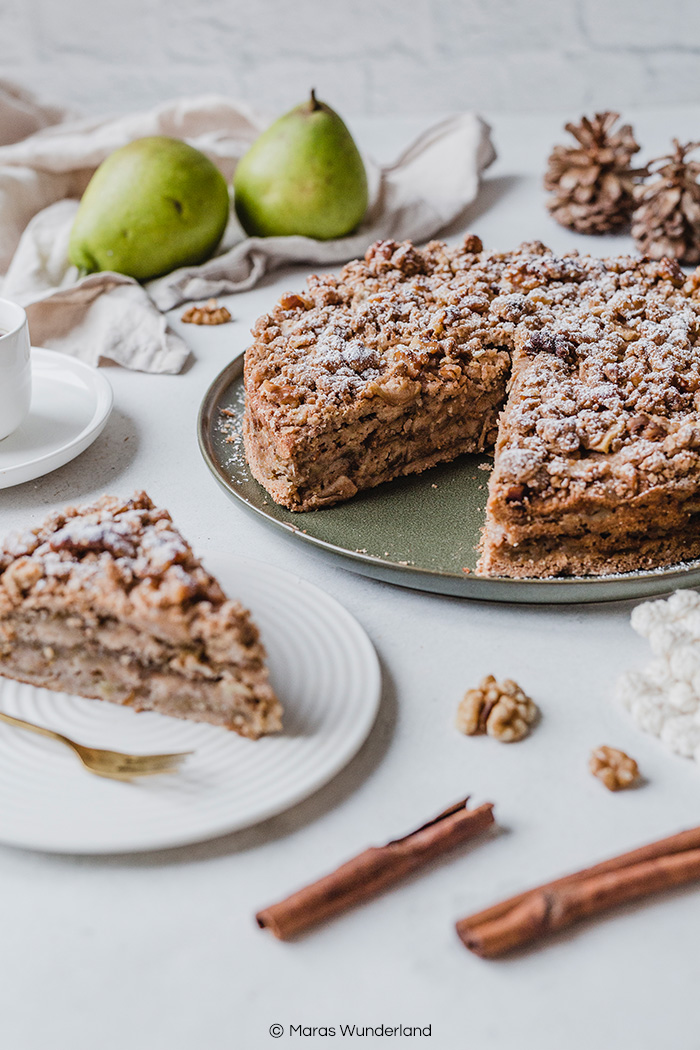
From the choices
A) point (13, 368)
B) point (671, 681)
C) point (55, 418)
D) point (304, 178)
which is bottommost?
point (55, 418)

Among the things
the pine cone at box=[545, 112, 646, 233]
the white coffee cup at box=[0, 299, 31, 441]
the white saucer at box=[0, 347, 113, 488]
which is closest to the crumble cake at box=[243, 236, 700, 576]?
the white saucer at box=[0, 347, 113, 488]

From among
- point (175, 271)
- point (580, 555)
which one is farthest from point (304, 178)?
point (580, 555)

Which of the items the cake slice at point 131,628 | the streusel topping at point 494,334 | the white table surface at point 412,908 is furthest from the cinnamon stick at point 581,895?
the streusel topping at point 494,334

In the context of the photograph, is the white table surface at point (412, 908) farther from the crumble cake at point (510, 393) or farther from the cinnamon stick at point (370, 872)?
the crumble cake at point (510, 393)

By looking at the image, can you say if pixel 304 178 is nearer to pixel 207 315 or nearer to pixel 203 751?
pixel 207 315

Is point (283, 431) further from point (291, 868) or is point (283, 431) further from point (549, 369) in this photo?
point (291, 868)
